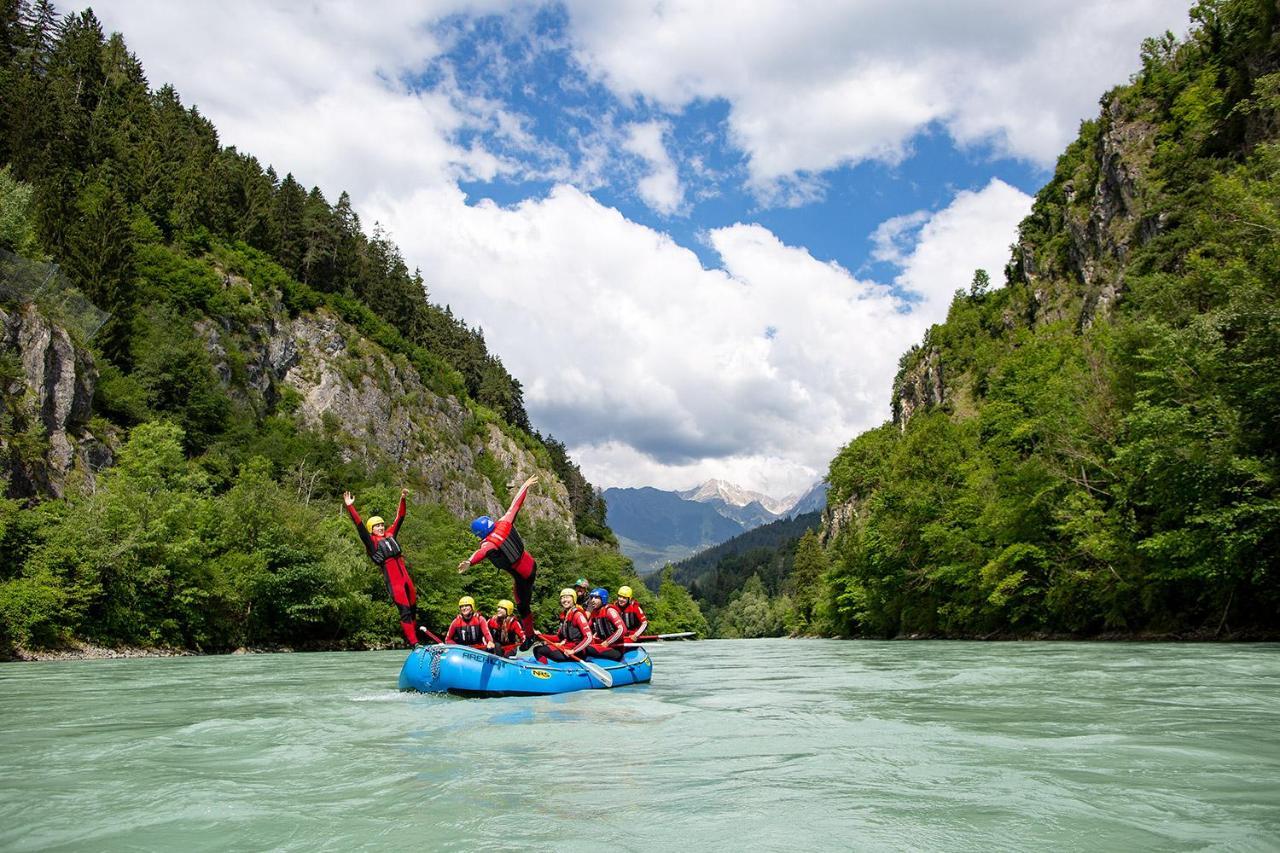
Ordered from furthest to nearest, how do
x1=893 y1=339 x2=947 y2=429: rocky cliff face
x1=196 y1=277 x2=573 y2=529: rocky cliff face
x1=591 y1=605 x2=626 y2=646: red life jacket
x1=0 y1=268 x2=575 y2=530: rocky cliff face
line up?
x1=893 y1=339 x2=947 y2=429: rocky cliff face < x1=196 y1=277 x2=573 y2=529: rocky cliff face < x1=0 y1=268 x2=575 y2=530: rocky cliff face < x1=591 y1=605 x2=626 y2=646: red life jacket

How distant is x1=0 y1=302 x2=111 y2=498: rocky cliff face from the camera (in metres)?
30.9

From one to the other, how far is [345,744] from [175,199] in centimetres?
7421

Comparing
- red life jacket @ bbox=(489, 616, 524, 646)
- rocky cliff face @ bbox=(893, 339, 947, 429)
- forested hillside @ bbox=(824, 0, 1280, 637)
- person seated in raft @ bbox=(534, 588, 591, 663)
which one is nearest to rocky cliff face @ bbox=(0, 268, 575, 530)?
red life jacket @ bbox=(489, 616, 524, 646)

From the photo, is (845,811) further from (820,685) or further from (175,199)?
(175,199)

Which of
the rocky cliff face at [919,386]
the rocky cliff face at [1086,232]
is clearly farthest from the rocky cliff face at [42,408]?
the rocky cliff face at [919,386]

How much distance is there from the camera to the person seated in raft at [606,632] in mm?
17375

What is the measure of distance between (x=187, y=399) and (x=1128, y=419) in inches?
2175

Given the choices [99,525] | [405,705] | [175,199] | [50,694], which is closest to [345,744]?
[405,705]

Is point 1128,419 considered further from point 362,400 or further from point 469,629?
point 362,400

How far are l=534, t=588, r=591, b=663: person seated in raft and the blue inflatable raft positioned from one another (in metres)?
0.27

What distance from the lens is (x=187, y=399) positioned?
56844mm

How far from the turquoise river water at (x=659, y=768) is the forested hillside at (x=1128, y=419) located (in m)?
10.3

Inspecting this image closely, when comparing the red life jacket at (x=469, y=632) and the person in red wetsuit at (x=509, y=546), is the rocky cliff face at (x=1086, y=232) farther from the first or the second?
the red life jacket at (x=469, y=632)

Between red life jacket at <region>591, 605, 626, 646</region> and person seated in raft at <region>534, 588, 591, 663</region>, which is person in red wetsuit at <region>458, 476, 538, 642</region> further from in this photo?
red life jacket at <region>591, 605, 626, 646</region>
